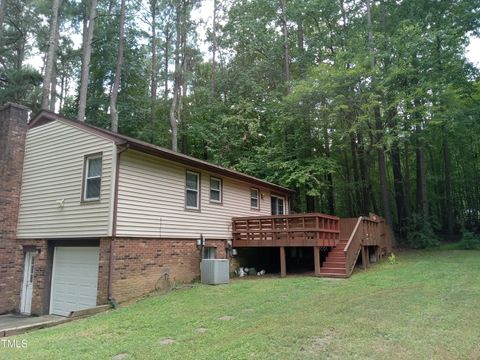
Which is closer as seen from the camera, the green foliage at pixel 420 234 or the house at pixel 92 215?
the house at pixel 92 215

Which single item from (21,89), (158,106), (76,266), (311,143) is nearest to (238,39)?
(158,106)

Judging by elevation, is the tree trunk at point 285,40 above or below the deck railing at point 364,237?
above

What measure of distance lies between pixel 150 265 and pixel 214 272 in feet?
6.45

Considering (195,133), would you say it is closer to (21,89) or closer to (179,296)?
(21,89)

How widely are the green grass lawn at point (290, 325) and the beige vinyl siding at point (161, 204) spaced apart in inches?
81.2

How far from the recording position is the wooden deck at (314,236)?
477 inches

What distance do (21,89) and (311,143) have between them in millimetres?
17592

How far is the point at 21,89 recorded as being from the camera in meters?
21.9

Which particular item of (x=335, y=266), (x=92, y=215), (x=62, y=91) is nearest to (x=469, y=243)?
(x=335, y=266)

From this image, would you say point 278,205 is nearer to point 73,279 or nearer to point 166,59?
point 73,279

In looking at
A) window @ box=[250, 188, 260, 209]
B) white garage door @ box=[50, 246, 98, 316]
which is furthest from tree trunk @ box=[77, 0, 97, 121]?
window @ box=[250, 188, 260, 209]

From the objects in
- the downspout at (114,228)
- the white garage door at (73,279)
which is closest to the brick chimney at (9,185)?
the white garage door at (73,279)

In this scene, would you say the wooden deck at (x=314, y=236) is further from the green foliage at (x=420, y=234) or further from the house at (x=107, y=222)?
the green foliage at (x=420, y=234)

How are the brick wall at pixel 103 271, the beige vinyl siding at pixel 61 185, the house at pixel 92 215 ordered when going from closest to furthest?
the brick wall at pixel 103 271 < the house at pixel 92 215 < the beige vinyl siding at pixel 61 185
